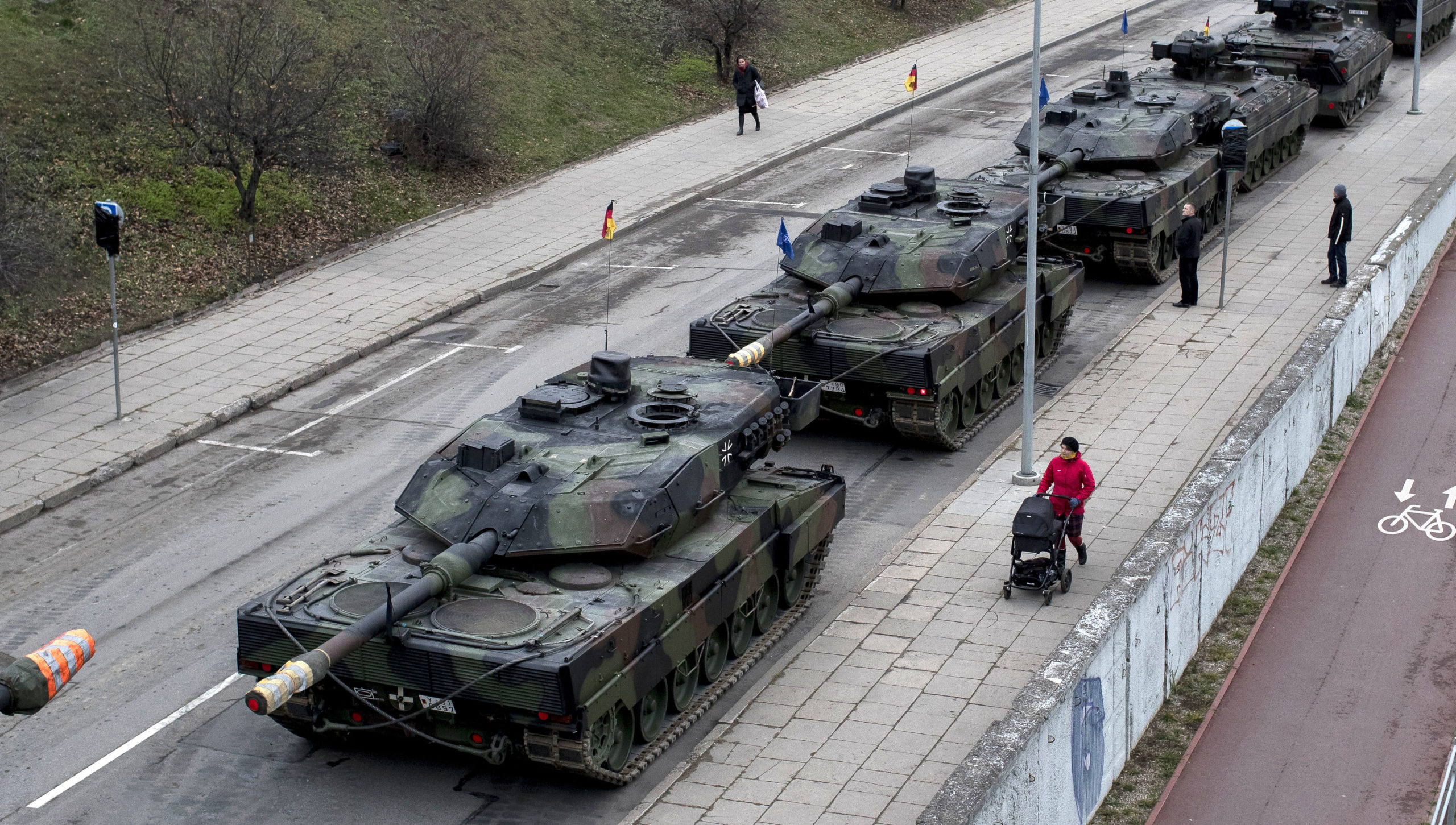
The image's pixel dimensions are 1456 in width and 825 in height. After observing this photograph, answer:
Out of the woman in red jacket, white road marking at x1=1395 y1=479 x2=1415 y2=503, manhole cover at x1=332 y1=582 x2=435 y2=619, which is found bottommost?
white road marking at x1=1395 y1=479 x2=1415 y2=503

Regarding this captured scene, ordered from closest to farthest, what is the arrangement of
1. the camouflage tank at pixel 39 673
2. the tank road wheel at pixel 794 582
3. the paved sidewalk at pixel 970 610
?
the camouflage tank at pixel 39 673, the paved sidewalk at pixel 970 610, the tank road wheel at pixel 794 582

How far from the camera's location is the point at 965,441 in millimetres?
20391

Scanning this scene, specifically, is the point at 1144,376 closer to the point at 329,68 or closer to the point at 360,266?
the point at 360,266

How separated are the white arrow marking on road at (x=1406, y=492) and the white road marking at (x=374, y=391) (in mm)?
11659

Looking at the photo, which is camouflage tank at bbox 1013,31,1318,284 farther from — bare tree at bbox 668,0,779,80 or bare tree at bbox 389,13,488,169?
bare tree at bbox 389,13,488,169

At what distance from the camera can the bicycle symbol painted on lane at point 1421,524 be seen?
16.9 meters

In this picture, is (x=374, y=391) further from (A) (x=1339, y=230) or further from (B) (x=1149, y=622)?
(A) (x=1339, y=230)

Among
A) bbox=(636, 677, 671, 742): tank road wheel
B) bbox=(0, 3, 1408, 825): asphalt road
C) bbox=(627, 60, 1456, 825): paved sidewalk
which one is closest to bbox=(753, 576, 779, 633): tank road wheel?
bbox=(0, 3, 1408, 825): asphalt road

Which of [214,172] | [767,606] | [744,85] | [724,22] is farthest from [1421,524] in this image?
[724,22]

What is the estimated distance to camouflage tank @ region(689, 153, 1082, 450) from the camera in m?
19.4

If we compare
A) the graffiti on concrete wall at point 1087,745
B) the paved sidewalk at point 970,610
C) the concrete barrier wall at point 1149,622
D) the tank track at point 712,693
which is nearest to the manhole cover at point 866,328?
the paved sidewalk at point 970,610

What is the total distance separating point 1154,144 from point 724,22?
42.7ft

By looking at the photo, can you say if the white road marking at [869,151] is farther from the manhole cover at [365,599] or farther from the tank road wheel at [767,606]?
the manhole cover at [365,599]

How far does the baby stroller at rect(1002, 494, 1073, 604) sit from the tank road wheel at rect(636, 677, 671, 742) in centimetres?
371
